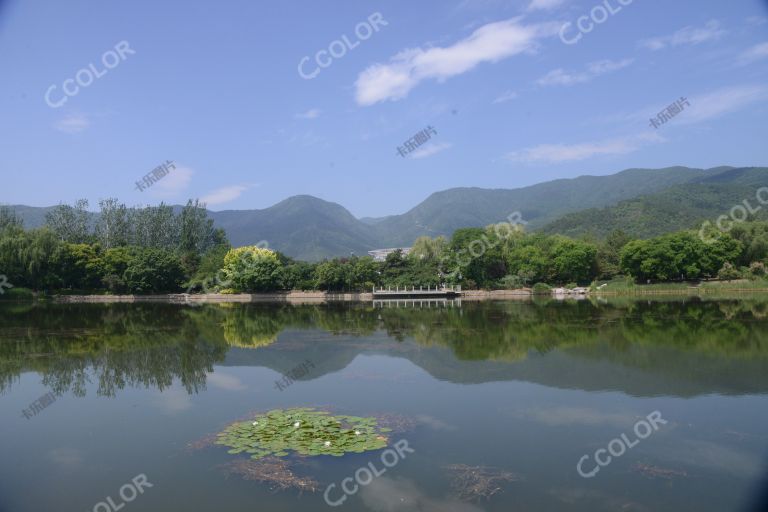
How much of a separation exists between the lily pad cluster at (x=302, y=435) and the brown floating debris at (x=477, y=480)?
4.40 ft

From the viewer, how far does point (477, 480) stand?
6.71m

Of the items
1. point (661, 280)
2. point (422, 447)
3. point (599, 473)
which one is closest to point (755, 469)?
point (599, 473)

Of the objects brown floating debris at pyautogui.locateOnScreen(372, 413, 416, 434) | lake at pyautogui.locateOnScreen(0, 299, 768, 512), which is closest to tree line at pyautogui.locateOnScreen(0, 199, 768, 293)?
lake at pyautogui.locateOnScreen(0, 299, 768, 512)

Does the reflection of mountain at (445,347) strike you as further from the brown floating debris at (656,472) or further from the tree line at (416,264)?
the tree line at (416,264)

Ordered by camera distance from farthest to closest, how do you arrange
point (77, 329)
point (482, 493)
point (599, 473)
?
1. point (77, 329)
2. point (599, 473)
3. point (482, 493)

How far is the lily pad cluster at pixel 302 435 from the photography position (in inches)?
300

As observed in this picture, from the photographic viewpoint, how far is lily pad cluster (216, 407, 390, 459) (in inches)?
300

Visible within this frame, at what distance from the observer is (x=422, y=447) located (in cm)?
788

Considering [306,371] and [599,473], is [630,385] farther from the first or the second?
[306,371]

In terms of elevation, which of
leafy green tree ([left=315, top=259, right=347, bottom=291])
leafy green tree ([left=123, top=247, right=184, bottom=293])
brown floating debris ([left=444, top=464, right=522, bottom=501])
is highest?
leafy green tree ([left=123, top=247, right=184, bottom=293])

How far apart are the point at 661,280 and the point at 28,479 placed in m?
47.0

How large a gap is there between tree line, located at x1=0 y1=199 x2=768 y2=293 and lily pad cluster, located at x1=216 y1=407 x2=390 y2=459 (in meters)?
35.2

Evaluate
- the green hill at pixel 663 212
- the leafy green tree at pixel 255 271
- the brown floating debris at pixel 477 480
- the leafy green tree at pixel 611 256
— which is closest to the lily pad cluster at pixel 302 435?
the brown floating debris at pixel 477 480

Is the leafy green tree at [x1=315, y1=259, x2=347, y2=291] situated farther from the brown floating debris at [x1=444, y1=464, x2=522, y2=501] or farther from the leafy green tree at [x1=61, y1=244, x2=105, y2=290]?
the brown floating debris at [x1=444, y1=464, x2=522, y2=501]
